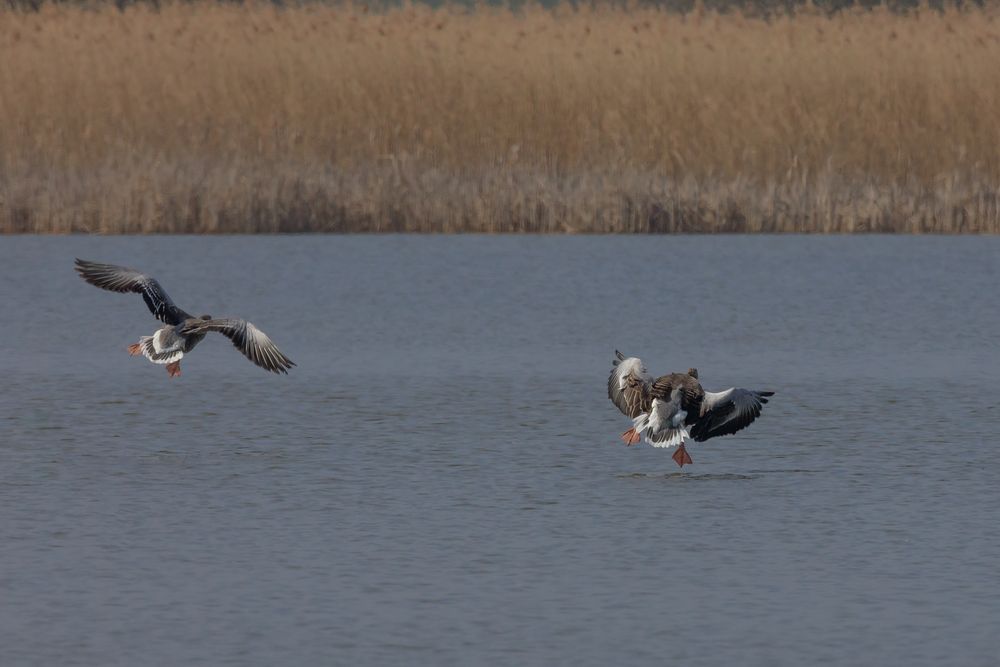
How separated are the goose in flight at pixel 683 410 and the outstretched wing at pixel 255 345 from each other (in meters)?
1.38

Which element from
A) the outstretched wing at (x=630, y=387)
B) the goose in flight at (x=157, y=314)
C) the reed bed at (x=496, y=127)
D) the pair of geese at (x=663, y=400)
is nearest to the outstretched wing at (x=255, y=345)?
the pair of geese at (x=663, y=400)

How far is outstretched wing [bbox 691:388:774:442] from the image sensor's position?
7.85 m

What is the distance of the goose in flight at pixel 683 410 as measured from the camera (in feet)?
25.7

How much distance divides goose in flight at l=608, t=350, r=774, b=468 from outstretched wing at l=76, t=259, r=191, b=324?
86.3 inches

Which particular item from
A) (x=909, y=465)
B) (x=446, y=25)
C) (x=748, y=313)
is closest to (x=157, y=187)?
(x=446, y=25)

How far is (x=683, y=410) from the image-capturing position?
7.92m

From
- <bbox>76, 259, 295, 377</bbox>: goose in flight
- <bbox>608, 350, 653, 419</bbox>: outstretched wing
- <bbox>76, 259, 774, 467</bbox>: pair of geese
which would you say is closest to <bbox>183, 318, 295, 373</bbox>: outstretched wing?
<bbox>76, 259, 774, 467</bbox>: pair of geese

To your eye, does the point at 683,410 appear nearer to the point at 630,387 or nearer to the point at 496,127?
the point at 630,387

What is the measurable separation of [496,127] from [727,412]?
10874 millimetres

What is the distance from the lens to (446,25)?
20578 mm

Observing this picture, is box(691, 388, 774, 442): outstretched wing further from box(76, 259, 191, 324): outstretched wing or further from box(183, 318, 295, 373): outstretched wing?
box(76, 259, 191, 324): outstretched wing

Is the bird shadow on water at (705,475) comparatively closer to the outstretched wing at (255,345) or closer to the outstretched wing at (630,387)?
the outstretched wing at (630,387)

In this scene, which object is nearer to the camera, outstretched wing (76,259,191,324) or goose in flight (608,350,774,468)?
goose in flight (608,350,774,468)

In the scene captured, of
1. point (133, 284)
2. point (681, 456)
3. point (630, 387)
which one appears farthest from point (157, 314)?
point (681, 456)
